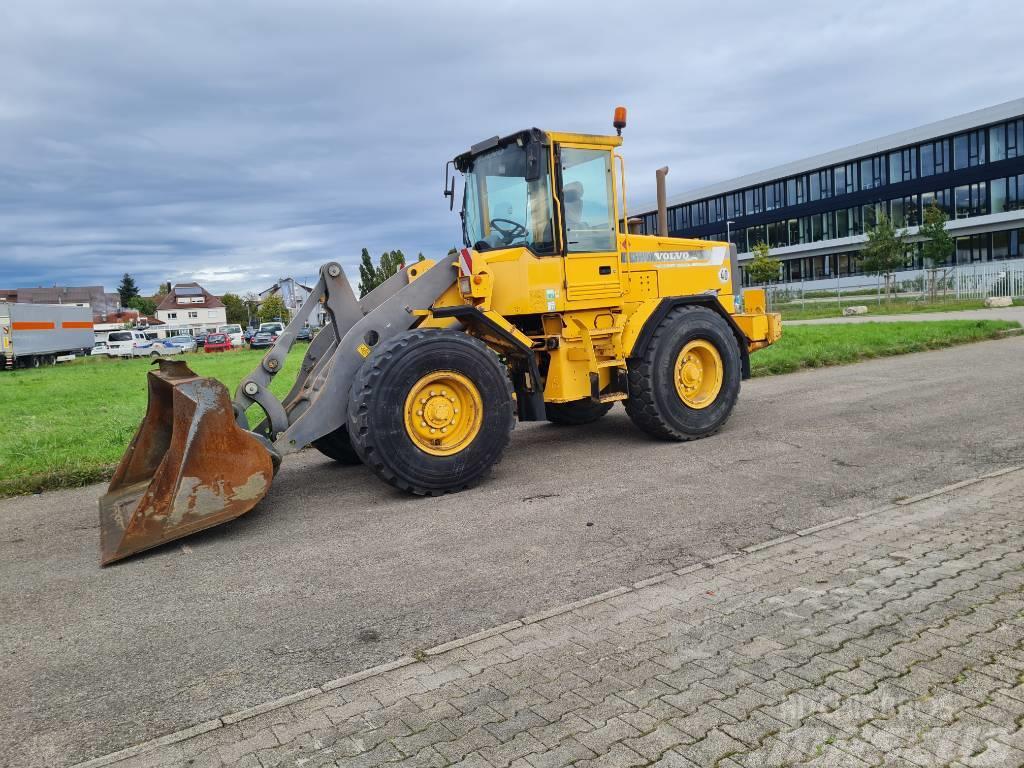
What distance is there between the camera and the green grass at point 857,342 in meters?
13.9

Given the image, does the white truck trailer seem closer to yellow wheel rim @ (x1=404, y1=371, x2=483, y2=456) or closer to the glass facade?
the glass facade

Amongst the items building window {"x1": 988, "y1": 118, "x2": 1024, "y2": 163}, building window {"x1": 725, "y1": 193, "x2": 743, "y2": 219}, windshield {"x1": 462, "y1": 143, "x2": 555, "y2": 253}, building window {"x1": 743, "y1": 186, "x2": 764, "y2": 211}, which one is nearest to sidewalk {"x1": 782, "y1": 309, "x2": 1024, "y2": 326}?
windshield {"x1": 462, "y1": 143, "x2": 555, "y2": 253}

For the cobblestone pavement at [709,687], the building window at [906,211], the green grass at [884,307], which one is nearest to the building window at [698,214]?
the building window at [906,211]

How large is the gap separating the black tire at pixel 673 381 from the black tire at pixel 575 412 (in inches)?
46.8

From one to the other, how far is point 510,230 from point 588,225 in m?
0.74

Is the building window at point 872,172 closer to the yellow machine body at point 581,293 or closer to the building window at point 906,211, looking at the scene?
the building window at point 906,211

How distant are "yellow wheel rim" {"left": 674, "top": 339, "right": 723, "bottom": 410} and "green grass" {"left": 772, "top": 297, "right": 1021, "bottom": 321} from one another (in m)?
26.1

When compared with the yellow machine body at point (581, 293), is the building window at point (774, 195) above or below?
above

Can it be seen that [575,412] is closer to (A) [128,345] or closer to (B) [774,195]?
(A) [128,345]

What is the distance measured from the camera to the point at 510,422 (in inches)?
261

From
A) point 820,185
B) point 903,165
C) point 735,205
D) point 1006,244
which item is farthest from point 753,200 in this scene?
point 1006,244

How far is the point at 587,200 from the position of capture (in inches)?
301

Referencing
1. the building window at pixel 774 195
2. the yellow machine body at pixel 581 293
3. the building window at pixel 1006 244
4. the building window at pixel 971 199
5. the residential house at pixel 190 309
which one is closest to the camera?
the yellow machine body at pixel 581 293

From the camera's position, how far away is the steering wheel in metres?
7.57
